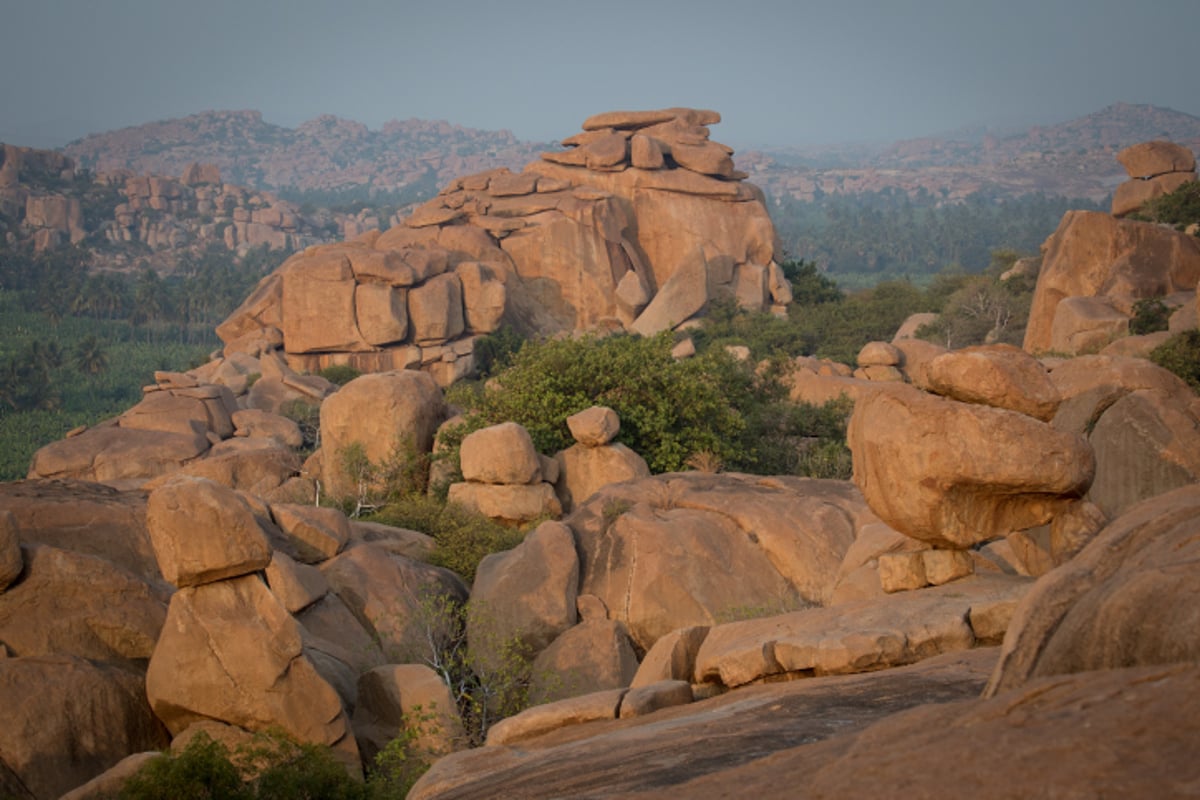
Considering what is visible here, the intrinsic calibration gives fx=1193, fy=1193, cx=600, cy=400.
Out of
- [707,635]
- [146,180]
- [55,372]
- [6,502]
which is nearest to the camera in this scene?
[707,635]

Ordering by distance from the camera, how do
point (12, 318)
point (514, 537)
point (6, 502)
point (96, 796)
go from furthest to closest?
point (12, 318), point (514, 537), point (6, 502), point (96, 796)

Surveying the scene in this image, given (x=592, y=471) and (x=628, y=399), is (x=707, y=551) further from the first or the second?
(x=628, y=399)

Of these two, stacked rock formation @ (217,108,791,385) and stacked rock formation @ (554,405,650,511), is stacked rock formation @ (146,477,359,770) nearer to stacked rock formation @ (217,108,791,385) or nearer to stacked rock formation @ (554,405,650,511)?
stacked rock formation @ (554,405,650,511)

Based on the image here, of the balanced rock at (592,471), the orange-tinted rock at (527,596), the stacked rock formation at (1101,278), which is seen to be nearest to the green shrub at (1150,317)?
the stacked rock formation at (1101,278)

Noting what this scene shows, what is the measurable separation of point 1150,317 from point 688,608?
16777 millimetres

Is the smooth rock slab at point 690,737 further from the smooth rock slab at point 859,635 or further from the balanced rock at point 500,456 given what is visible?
the balanced rock at point 500,456

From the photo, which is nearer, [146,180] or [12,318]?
[12,318]

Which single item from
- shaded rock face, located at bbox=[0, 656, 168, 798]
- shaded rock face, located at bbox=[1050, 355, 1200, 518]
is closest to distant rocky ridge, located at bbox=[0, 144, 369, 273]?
shaded rock face, located at bbox=[0, 656, 168, 798]

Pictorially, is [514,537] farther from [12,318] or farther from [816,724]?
[12,318]

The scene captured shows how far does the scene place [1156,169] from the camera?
131 feet

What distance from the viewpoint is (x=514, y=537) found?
17609mm

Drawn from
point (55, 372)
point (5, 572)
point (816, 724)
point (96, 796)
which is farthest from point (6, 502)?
point (55, 372)

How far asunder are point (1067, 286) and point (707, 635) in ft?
79.7

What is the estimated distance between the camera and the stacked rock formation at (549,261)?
44969mm
